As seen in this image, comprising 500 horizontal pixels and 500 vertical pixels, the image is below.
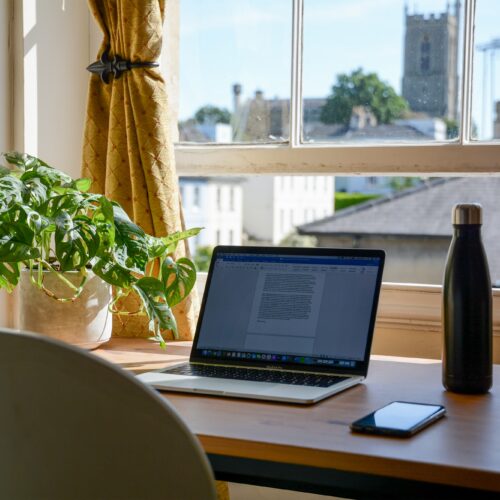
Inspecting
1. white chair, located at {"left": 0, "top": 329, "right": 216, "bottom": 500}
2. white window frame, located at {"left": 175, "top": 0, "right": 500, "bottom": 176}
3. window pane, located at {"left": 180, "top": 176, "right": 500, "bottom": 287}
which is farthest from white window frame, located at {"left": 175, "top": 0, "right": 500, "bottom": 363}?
white chair, located at {"left": 0, "top": 329, "right": 216, "bottom": 500}

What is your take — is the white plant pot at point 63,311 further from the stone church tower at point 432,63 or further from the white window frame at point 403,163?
the stone church tower at point 432,63

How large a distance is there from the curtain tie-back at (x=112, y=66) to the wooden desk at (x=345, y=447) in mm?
→ 855

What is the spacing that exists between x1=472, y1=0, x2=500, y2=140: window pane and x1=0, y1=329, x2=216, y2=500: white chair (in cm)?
127

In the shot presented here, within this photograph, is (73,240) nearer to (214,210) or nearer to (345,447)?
(345,447)

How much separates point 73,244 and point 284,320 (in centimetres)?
39

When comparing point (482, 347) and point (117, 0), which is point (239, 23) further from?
point (482, 347)

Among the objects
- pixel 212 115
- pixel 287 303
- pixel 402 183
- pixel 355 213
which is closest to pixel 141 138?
pixel 212 115

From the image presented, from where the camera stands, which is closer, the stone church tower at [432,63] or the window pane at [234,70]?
the stone church tower at [432,63]

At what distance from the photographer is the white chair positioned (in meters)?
0.76

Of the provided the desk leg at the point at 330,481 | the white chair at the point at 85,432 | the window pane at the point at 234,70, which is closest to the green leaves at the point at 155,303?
the desk leg at the point at 330,481

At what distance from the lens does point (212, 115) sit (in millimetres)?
2121

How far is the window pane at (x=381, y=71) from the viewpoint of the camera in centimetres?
187

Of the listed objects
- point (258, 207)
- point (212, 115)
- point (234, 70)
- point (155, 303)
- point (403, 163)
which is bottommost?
point (155, 303)

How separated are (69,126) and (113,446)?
1.46 metres
